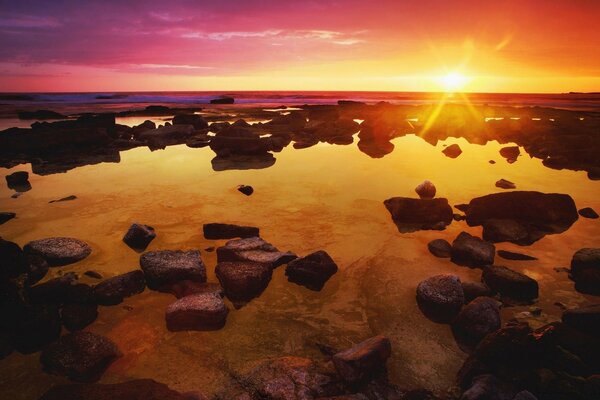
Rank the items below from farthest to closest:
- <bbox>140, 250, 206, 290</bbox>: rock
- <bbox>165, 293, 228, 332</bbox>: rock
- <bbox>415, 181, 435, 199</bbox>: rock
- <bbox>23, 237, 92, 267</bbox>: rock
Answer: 1. <bbox>415, 181, 435, 199</bbox>: rock
2. <bbox>23, 237, 92, 267</bbox>: rock
3. <bbox>140, 250, 206, 290</bbox>: rock
4. <bbox>165, 293, 228, 332</bbox>: rock

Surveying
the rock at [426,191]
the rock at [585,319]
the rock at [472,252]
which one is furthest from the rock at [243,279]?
the rock at [426,191]

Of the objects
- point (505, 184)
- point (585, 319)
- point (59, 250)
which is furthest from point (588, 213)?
point (59, 250)

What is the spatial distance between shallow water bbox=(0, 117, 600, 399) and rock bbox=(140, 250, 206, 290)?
189 mm

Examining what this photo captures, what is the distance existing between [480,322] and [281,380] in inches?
79.0

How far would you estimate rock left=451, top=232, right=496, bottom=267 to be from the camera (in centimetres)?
466

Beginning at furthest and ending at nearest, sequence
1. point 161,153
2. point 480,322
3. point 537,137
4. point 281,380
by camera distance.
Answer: point 537,137
point 161,153
point 480,322
point 281,380

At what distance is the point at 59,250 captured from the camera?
4.77m

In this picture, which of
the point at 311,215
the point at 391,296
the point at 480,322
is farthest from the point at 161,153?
the point at 480,322

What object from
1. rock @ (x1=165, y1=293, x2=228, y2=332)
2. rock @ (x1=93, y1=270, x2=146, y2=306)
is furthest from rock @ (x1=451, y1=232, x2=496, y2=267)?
rock @ (x1=93, y1=270, x2=146, y2=306)

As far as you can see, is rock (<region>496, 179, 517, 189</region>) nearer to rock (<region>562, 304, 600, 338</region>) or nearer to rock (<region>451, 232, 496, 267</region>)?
rock (<region>451, 232, 496, 267</region>)

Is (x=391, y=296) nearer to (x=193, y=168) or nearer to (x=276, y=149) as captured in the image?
(x=193, y=168)

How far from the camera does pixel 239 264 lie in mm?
4348

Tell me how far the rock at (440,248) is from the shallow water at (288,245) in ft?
0.40

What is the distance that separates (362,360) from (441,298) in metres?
1.36
